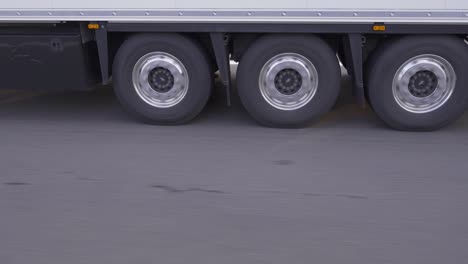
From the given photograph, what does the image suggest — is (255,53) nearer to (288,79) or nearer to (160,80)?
(288,79)

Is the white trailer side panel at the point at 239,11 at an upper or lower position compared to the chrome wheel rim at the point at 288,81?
upper

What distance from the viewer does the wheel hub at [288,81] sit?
6863mm

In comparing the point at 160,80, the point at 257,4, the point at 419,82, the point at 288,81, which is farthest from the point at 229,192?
the point at 419,82

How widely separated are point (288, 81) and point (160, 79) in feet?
4.76

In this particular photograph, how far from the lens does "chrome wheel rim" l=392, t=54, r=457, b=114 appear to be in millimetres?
6617

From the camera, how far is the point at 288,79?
6.89 meters

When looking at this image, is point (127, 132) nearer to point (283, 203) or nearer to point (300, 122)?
point (300, 122)

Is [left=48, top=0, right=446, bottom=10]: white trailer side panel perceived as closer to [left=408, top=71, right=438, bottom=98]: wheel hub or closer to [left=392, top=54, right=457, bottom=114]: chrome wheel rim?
[left=392, top=54, right=457, bottom=114]: chrome wheel rim

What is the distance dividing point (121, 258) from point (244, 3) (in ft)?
11.0

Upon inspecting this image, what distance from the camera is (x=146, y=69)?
7.05 meters

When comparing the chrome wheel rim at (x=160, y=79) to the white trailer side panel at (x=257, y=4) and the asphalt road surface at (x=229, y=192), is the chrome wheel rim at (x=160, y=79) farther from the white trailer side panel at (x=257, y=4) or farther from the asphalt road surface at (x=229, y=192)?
the white trailer side panel at (x=257, y=4)

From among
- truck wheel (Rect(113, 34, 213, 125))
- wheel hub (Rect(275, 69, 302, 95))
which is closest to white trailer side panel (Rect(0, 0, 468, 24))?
truck wheel (Rect(113, 34, 213, 125))

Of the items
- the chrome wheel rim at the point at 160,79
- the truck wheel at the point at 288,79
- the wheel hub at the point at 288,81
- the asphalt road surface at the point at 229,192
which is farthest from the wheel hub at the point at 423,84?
the chrome wheel rim at the point at 160,79

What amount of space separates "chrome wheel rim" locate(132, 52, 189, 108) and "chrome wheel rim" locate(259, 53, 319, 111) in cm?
91
